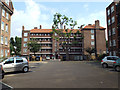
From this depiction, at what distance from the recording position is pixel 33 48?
44562mm

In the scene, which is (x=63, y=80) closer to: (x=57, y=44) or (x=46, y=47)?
(x=57, y=44)

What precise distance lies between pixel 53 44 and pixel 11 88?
55519 mm

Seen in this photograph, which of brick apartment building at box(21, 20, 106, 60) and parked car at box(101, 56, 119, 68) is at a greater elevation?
brick apartment building at box(21, 20, 106, 60)

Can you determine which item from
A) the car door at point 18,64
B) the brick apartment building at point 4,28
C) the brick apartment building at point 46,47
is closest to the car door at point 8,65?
the car door at point 18,64

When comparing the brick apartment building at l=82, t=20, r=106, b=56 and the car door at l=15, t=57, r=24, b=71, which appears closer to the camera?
the car door at l=15, t=57, r=24, b=71

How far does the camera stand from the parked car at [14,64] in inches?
420

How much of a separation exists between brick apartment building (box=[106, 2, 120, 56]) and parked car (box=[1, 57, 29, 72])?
926 inches

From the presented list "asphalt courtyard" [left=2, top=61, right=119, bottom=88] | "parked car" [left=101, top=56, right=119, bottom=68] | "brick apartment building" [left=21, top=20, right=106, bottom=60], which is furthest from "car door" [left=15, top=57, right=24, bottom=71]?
"brick apartment building" [left=21, top=20, right=106, bottom=60]

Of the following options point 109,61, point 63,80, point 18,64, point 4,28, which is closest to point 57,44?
point 4,28

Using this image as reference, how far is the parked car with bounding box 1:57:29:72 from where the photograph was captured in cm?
1067

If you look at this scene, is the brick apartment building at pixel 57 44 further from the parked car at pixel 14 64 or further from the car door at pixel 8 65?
the car door at pixel 8 65

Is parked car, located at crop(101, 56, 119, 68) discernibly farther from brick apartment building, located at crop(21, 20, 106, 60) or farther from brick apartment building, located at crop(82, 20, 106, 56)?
brick apartment building, located at crop(82, 20, 106, 56)

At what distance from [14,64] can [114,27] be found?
27.5 m

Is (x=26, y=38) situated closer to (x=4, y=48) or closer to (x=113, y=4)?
(x=4, y=48)
